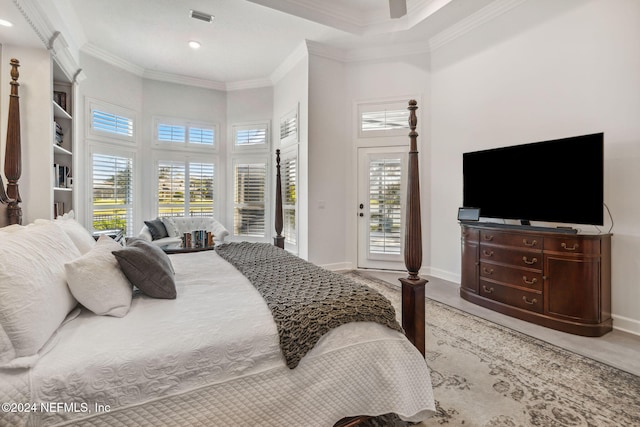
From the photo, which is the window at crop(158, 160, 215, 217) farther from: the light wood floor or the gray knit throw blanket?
the light wood floor

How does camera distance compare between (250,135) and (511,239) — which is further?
(250,135)

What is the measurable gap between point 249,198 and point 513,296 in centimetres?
449

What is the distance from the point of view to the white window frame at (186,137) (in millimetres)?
5418

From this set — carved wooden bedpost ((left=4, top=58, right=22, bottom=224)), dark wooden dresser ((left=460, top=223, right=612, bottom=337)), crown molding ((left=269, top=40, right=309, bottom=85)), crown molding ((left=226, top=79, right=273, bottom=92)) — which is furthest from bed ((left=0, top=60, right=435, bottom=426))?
crown molding ((left=226, top=79, right=273, bottom=92))

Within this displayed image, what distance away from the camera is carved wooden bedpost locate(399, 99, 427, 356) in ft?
5.86

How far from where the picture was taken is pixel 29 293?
1.09 metres

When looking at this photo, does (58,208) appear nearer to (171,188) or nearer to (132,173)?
(132,173)

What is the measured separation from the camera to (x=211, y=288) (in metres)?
1.71

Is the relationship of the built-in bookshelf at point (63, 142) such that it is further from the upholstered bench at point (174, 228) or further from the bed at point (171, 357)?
the bed at point (171, 357)

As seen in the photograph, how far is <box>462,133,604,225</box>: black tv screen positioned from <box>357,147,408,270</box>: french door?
1094mm

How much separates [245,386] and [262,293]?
19.1 inches

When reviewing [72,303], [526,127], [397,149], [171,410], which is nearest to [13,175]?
[72,303]

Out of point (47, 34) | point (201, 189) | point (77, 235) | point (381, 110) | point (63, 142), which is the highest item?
point (47, 34)

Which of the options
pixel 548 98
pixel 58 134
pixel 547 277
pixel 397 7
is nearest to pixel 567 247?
pixel 547 277
